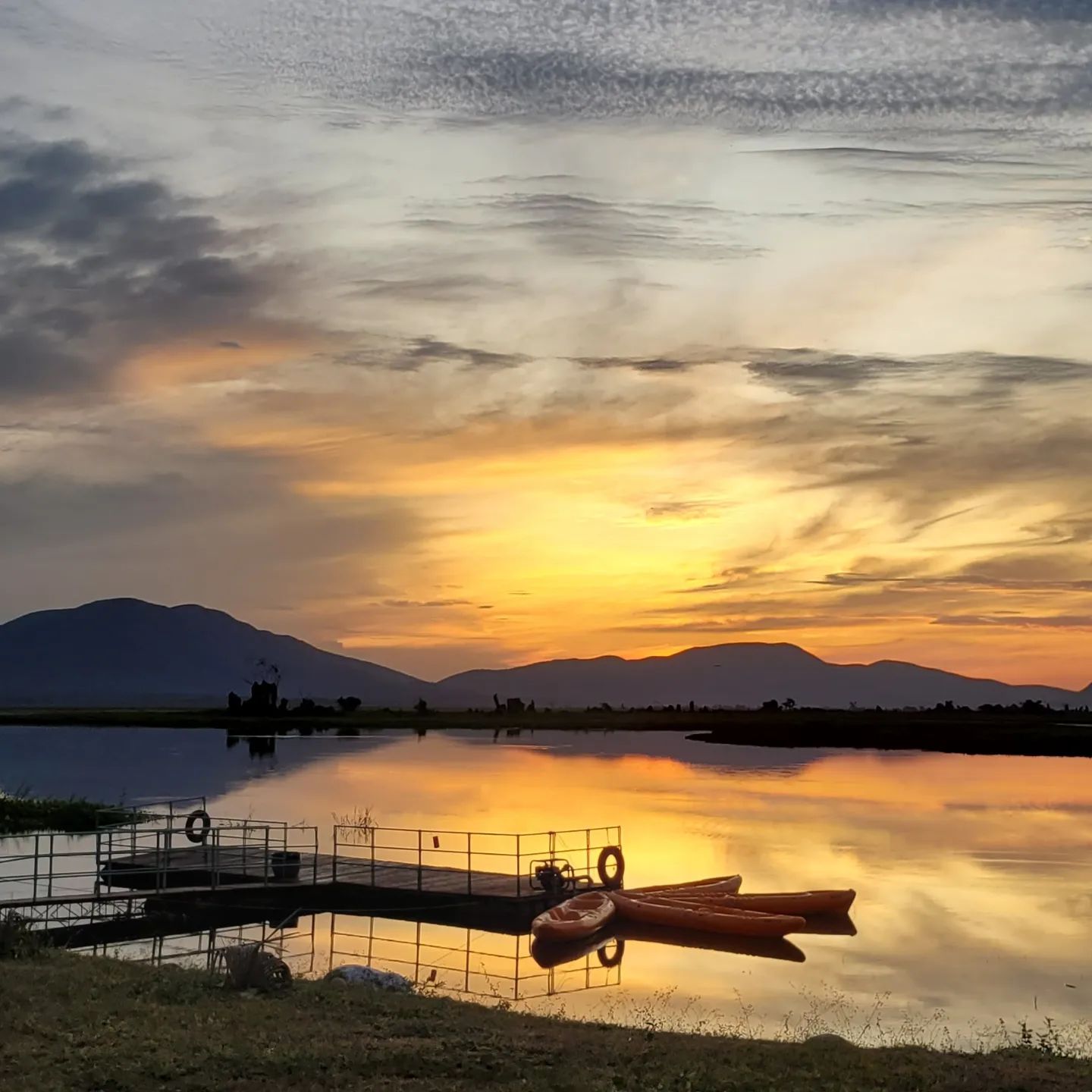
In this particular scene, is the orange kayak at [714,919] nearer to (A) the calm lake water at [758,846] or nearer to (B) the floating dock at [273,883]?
(A) the calm lake water at [758,846]

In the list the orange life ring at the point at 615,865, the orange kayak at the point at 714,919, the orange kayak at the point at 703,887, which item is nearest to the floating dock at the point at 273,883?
the orange life ring at the point at 615,865

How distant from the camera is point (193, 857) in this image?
122ft

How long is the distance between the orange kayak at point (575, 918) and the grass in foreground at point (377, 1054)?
14.4 meters

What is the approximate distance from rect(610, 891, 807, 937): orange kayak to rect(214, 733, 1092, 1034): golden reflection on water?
66cm

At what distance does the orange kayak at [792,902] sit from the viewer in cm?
3372

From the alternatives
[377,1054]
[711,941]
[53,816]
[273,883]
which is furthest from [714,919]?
[53,816]

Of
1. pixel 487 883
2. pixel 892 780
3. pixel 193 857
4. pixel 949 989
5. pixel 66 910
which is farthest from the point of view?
pixel 892 780

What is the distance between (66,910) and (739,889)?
62.2ft

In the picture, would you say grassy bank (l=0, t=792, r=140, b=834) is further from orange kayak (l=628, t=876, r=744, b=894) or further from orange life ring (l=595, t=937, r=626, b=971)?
orange life ring (l=595, t=937, r=626, b=971)

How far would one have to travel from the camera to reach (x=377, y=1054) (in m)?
12.6

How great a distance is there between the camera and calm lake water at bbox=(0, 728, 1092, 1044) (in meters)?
24.6

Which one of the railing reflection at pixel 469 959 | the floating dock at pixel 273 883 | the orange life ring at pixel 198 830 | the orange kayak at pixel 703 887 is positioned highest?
the orange life ring at pixel 198 830

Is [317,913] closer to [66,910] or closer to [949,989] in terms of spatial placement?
[66,910]

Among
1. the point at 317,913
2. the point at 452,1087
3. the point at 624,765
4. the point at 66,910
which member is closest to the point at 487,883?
the point at 317,913
